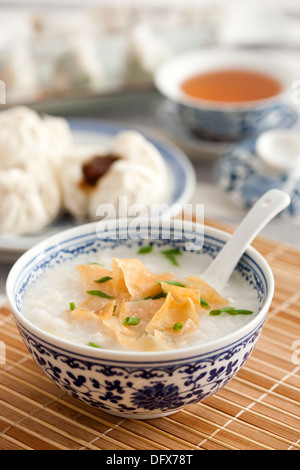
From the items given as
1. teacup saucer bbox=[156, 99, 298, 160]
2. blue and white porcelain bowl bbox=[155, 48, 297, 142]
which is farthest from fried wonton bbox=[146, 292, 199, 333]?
blue and white porcelain bowl bbox=[155, 48, 297, 142]

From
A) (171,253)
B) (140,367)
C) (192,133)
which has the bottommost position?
(192,133)

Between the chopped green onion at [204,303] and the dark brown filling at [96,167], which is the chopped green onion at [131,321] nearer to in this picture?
the chopped green onion at [204,303]

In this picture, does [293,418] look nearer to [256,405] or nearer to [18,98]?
[256,405]

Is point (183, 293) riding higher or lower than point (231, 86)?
higher

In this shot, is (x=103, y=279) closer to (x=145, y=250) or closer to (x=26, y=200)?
(x=145, y=250)

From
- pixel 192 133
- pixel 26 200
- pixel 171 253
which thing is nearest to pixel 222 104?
pixel 192 133

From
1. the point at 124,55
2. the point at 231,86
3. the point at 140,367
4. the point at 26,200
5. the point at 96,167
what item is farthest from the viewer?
the point at 124,55

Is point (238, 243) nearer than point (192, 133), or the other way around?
point (238, 243)

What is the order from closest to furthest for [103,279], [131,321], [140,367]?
1. [140,367]
2. [131,321]
3. [103,279]
